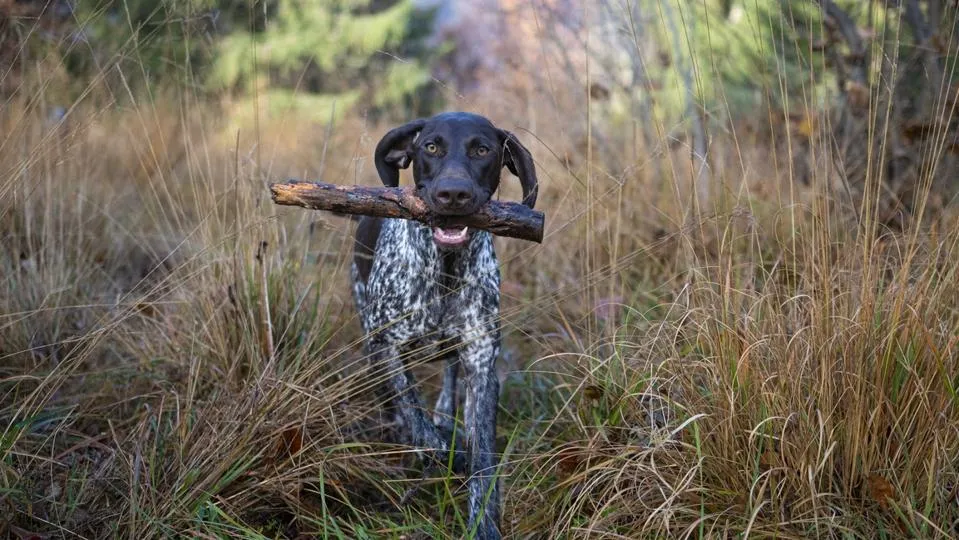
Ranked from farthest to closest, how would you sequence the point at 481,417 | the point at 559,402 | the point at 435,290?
the point at 559,402 < the point at 435,290 < the point at 481,417

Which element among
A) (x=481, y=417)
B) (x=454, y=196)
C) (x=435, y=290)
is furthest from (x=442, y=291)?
(x=454, y=196)

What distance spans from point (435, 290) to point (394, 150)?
1.86 feet

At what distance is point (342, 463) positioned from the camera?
3.39 metres

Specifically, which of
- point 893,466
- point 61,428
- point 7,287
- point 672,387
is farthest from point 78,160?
point 893,466

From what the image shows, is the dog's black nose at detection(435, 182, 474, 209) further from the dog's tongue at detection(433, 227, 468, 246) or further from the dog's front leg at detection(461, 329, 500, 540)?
the dog's front leg at detection(461, 329, 500, 540)

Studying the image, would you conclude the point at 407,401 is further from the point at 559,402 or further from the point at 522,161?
the point at 522,161

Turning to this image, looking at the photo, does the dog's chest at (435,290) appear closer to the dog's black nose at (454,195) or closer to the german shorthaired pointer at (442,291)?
the german shorthaired pointer at (442,291)

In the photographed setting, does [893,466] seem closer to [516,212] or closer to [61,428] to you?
[516,212]

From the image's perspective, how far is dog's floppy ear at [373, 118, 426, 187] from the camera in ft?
12.3

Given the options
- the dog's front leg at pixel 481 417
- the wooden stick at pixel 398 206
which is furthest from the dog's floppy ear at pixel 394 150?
the dog's front leg at pixel 481 417

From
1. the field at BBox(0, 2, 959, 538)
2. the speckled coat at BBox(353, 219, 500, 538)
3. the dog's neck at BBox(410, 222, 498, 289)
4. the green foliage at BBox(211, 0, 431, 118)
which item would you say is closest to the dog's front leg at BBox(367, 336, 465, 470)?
the speckled coat at BBox(353, 219, 500, 538)

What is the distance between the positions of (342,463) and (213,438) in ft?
1.55

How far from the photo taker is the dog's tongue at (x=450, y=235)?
3.44m

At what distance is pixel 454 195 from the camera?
10.6 feet
